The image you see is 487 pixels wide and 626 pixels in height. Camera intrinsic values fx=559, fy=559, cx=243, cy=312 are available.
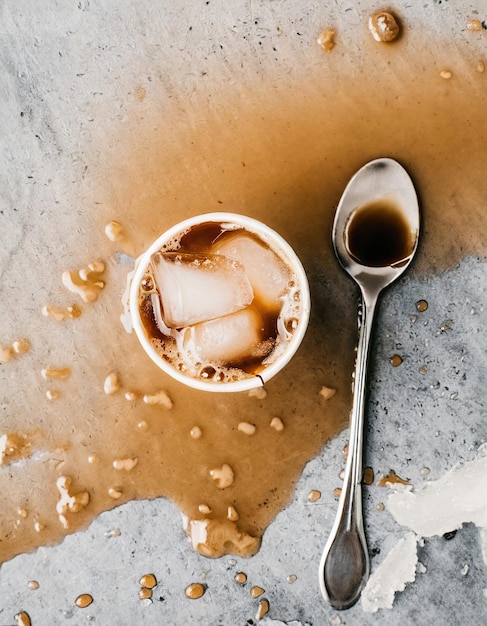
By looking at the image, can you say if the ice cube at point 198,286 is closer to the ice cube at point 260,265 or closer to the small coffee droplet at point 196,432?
the ice cube at point 260,265

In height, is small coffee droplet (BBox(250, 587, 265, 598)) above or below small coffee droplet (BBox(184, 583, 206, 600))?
below

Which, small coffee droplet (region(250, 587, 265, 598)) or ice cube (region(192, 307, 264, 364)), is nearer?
ice cube (region(192, 307, 264, 364))

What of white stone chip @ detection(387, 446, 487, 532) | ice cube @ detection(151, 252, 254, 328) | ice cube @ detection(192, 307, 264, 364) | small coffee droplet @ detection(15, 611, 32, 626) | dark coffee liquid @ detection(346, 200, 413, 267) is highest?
ice cube @ detection(151, 252, 254, 328)

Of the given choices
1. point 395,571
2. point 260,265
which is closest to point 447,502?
point 395,571

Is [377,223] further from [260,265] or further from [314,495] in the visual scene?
[314,495]

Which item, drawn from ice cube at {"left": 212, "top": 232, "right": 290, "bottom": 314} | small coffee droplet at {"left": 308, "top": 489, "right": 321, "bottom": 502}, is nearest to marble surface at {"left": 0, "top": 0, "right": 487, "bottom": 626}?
small coffee droplet at {"left": 308, "top": 489, "right": 321, "bottom": 502}

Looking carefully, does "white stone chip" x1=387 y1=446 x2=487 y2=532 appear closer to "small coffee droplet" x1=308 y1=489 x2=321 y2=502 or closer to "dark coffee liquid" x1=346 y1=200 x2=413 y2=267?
"small coffee droplet" x1=308 y1=489 x2=321 y2=502
